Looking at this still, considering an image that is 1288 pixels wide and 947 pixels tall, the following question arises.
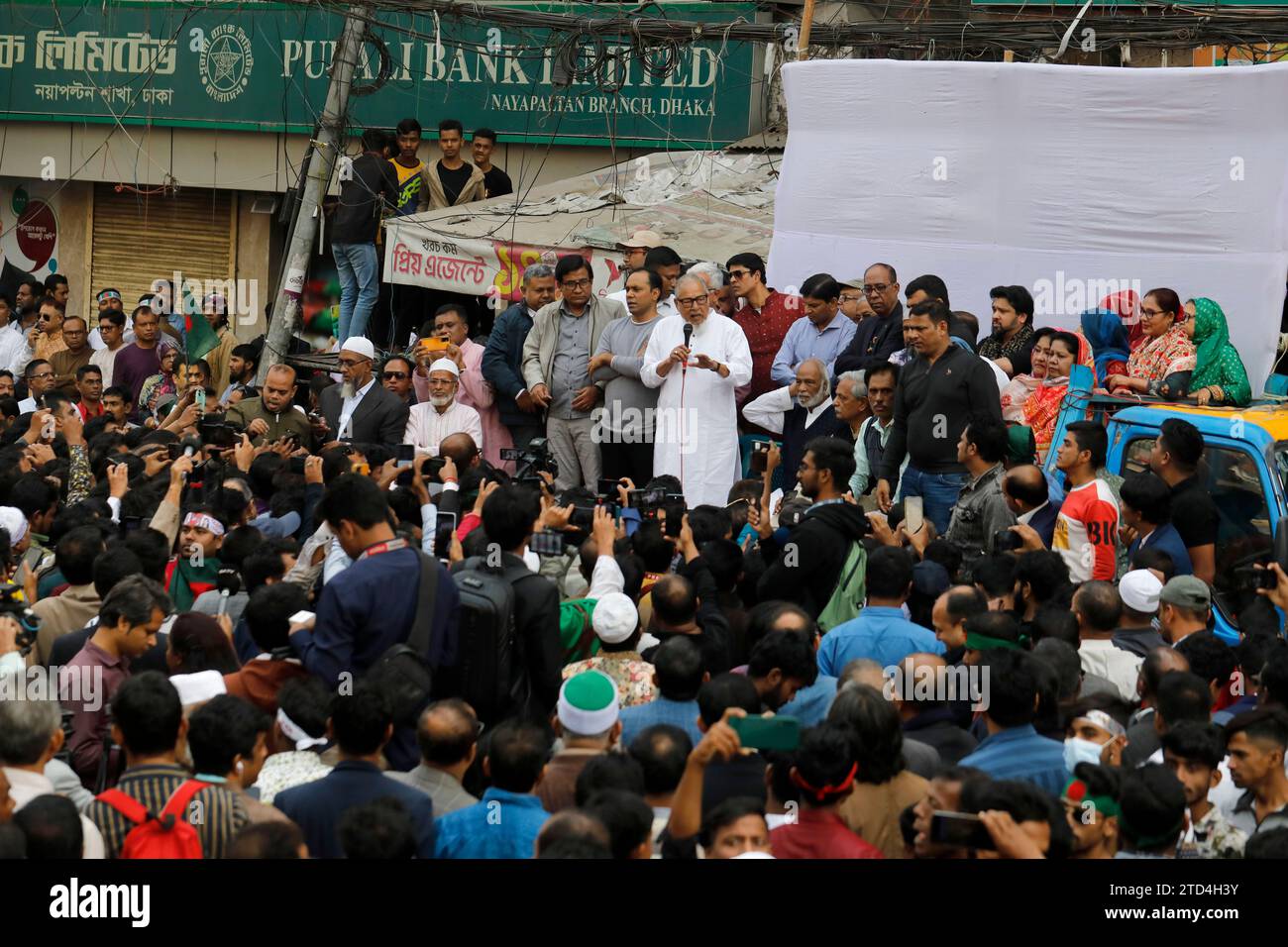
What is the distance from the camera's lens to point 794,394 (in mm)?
9867

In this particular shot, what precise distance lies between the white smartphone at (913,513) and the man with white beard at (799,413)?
1.28 metres

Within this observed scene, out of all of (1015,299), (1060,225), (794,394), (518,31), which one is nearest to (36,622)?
(794,394)

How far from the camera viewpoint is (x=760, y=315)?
1077cm

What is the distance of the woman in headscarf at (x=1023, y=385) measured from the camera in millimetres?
9414

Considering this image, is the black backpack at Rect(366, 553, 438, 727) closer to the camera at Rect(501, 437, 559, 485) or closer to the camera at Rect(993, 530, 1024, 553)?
the camera at Rect(501, 437, 559, 485)

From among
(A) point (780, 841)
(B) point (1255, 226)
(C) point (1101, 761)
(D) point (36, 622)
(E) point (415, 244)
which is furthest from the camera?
(E) point (415, 244)

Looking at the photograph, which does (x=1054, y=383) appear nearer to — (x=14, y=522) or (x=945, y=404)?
(x=945, y=404)

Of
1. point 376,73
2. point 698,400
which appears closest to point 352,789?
point 698,400

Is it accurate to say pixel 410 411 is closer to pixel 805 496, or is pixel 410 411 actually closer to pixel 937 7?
pixel 805 496

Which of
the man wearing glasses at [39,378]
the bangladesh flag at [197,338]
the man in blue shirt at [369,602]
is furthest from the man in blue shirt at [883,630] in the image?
the bangladesh flag at [197,338]

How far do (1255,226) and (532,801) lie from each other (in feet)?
25.3

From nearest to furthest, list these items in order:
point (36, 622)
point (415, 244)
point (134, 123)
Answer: point (36, 622)
point (415, 244)
point (134, 123)

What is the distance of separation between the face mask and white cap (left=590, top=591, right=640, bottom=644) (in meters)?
1.61

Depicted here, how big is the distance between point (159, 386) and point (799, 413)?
17.5ft
